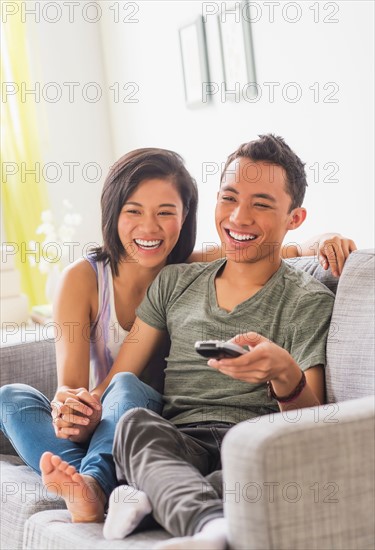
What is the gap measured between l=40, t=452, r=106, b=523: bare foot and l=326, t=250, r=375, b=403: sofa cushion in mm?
524

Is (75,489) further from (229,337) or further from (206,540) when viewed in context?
(229,337)

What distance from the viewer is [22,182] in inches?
185

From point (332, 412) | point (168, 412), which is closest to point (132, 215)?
point (168, 412)

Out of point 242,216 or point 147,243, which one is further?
point 147,243

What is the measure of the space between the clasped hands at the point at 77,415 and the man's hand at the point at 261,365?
0.37 metres

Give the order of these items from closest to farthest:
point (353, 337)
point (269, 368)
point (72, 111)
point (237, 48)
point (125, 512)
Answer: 1. point (125, 512)
2. point (269, 368)
3. point (353, 337)
4. point (237, 48)
5. point (72, 111)

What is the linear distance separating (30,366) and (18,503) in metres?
0.56

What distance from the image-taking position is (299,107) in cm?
353

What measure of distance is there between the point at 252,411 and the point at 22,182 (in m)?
3.21

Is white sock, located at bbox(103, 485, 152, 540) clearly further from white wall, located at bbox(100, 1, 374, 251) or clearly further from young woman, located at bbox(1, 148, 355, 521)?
white wall, located at bbox(100, 1, 374, 251)

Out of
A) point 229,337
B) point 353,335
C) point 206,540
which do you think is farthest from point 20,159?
point 206,540

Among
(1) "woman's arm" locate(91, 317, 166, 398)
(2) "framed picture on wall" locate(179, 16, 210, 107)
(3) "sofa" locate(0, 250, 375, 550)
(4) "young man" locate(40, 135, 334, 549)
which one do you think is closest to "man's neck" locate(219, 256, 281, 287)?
(4) "young man" locate(40, 135, 334, 549)

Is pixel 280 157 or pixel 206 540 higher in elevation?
pixel 280 157

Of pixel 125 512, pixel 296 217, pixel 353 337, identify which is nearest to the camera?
pixel 125 512
